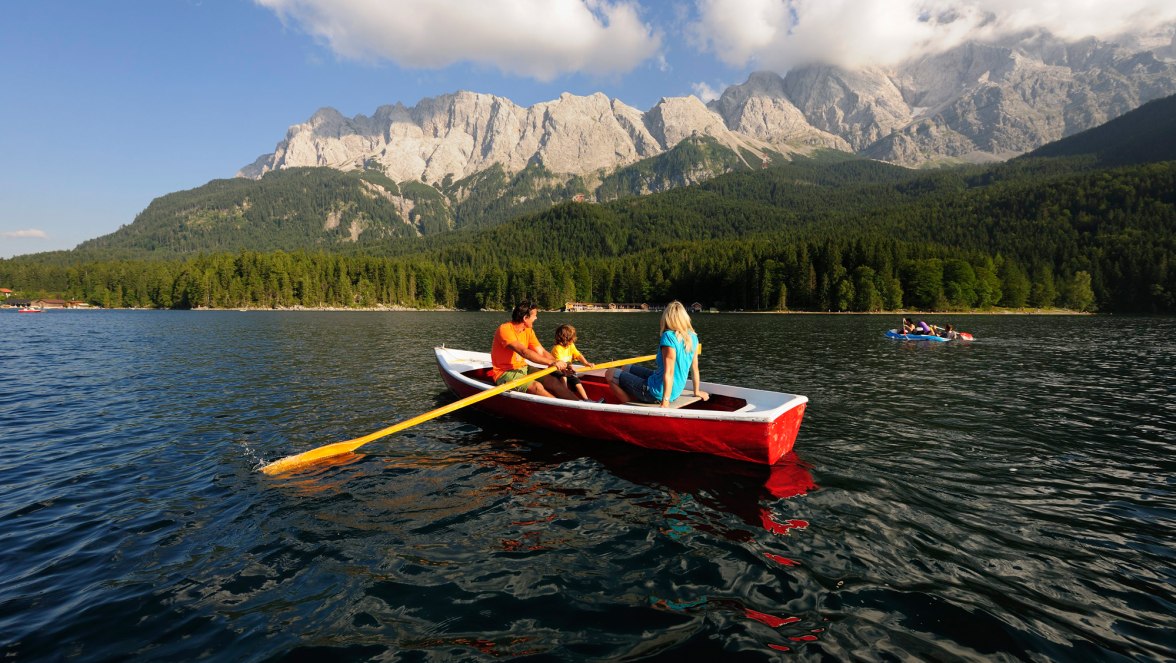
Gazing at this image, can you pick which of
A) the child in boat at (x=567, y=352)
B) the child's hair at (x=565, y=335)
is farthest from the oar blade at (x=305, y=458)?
the child's hair at (x=565, y=335)

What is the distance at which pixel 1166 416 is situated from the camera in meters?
15.5

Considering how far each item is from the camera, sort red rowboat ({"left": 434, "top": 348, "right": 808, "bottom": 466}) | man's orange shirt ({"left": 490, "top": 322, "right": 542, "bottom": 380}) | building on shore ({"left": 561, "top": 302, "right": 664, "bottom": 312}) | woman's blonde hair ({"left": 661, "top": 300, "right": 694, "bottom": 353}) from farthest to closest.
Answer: building on shore ({"left": 561, "top": 302, "right": 664, "bottom": 312}) → man's orange shirt ({"left": 490, "top": 322, "right": 542, "bottom": 380}) → woman's blonde hair ({"left": 661, "top": 300, "right": 694, "bottom": 353}) → red rowboat ({"left": 434, "top": 348, "right": 808, "bottom": 466})

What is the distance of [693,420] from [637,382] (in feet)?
6.91

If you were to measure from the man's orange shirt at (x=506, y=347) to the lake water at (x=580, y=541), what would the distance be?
186 cm

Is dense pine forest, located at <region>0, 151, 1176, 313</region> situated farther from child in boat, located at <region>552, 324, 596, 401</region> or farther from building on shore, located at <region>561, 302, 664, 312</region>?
child in boat, located at <region>552, 324, 596, 401</region>

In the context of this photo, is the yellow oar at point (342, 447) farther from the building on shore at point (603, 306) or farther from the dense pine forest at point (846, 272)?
the building on shore at point (603, 306)

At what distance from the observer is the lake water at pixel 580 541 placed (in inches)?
203

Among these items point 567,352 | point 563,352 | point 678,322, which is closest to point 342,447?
→ point 563,352

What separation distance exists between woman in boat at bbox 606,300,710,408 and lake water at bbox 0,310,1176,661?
1431mm

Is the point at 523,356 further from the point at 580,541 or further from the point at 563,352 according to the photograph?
the point at 580,541

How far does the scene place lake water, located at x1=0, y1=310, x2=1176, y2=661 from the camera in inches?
203

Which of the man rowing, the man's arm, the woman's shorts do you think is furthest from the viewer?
the man rowing

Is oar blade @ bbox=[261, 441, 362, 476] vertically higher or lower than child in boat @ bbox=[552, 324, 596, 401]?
lower

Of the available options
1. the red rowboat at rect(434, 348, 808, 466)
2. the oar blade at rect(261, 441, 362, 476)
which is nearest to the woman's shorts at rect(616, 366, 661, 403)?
the red rowboat at rect(434, 348, 808, 466)
